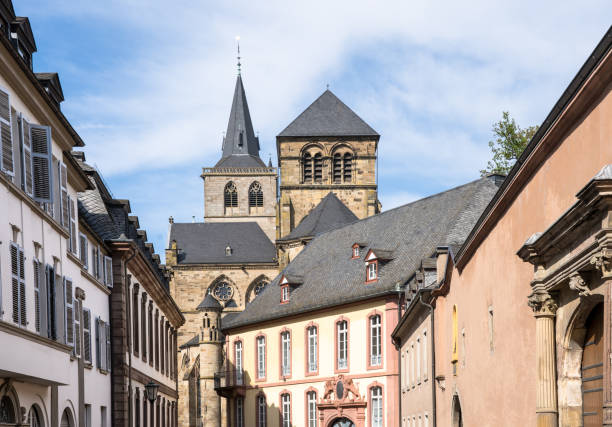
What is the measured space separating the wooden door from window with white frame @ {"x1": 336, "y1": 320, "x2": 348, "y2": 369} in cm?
3528

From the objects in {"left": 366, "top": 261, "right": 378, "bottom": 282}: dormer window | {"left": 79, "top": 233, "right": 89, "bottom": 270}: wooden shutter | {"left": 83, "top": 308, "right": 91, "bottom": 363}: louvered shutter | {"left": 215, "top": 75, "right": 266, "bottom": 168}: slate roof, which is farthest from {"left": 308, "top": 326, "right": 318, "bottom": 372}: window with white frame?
{"left": 215, "top": 75, "right": 266, "bottom": 168}: slate roof

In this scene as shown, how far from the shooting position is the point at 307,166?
90.3 meters

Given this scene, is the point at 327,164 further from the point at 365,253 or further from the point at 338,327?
the point at 338,327

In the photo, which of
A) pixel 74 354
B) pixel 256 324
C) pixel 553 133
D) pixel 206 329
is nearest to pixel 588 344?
pixel 553 133

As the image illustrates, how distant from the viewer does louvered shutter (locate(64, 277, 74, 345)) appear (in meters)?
19.3

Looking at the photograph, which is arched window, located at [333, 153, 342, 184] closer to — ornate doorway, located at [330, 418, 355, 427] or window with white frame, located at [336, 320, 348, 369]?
window with white frame, located at [336, 320, 348, 369]

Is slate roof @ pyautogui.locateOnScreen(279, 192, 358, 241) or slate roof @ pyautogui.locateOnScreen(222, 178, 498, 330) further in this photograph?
slate roof @ pyautogui.locateOnScreen(279, 192, 358, 241)

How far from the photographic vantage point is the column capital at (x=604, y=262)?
9.55 metres

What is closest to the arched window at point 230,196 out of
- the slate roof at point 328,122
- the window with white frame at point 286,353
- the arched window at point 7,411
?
the slate roof at point 328,122

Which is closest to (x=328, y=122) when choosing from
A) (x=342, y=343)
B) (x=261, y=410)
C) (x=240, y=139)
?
(x=240, y=139)

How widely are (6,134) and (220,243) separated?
80739 mm

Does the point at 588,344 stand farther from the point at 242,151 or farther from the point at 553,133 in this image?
the point at 242,151

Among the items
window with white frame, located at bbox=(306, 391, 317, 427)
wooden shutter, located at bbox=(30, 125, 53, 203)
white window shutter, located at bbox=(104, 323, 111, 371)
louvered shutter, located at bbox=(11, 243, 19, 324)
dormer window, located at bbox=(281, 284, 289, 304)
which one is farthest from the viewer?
dormer window, located at bbox=(281, 284, 289, 304)

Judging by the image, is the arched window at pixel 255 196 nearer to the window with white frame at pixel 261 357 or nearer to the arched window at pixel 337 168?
the arched window at pixel 337 168
